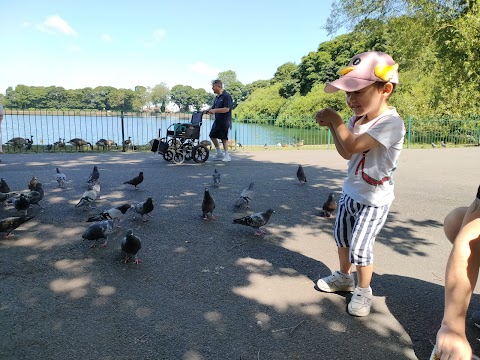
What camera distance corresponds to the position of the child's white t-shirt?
2641 mm

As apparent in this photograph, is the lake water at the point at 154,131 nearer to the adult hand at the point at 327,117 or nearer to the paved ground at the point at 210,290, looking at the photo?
the paved ground at the point at 210,290

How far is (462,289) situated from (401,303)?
1.93m

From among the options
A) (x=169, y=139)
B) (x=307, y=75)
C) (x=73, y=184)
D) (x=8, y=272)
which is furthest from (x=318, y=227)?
(x=307, y=75)

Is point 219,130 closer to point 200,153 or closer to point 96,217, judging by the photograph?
point 200,153

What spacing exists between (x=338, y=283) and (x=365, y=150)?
1.31 metres

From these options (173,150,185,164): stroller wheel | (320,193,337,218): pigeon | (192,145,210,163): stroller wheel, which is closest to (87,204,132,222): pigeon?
(320,193,337,218): pigeon

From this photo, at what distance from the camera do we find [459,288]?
1415mm

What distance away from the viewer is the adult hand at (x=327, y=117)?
2612mm

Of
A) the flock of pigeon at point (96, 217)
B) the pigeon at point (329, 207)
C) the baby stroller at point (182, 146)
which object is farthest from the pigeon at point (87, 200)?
the baby stroller at point (182, 146)

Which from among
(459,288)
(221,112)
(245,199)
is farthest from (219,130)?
(459,288)

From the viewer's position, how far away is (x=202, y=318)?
2.89 metres

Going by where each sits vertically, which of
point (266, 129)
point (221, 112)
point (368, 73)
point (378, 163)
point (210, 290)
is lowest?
point (210, 290)

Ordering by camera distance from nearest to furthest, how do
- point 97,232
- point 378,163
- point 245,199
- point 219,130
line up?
point 378,163
point 97,232
point 245,199
point 219,130

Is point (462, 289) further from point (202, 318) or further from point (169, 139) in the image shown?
point (169, 139)
